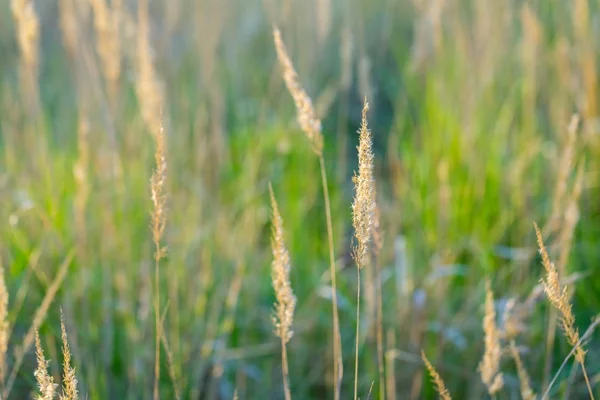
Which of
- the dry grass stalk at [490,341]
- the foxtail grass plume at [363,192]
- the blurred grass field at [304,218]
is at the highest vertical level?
the blurred grass field at [304,218]

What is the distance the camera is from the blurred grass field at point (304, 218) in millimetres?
2000

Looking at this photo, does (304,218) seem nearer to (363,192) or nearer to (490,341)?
(490,341)

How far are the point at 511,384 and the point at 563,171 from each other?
0.59 metres

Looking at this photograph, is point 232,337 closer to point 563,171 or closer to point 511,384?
point 511,384

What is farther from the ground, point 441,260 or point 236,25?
point 236,25

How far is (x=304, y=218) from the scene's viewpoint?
271 cm

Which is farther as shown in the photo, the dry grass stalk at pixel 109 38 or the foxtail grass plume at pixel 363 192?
the dry grass stalk at pixel 109 38

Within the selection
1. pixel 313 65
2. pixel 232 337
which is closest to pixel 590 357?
pixel 232 337

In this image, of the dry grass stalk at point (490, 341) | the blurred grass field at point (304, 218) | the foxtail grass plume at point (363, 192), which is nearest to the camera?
the foxtail grass plume at point (363, 192)

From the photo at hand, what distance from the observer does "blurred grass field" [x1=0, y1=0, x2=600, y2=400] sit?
2.00 m

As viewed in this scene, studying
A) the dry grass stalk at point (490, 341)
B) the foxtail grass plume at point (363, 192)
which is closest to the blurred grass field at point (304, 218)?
the dry grass stalk at point (490, 341)

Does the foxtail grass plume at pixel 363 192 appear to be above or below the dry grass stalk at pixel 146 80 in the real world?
below

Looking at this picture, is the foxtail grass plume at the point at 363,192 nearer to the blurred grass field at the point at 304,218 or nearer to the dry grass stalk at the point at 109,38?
the blurred grass field at the point at 304,218

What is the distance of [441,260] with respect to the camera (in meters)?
2.27
